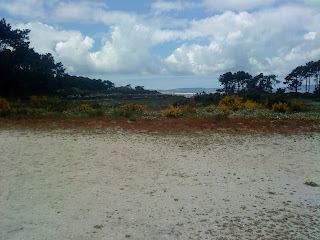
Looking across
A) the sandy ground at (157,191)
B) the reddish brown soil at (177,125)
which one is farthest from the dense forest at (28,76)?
the sandy ground at (157,191)

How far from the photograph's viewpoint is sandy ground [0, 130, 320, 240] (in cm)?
314

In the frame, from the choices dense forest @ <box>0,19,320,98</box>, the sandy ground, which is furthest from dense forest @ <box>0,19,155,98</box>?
the sandy ground

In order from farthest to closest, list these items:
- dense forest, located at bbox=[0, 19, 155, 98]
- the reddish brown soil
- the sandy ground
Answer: dense forest, located at bbox=[0, 19, 155, 98] < the reddish brown soil < the sandy ground

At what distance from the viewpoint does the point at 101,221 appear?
130 inches

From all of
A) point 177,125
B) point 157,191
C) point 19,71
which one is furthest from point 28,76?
point 157,191

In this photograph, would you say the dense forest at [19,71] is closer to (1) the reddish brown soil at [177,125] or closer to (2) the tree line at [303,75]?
(1) the reddish brown soil at [177,125]

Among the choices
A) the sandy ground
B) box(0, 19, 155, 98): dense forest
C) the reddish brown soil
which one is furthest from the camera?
box(0, 19, 155, 98): dense forest

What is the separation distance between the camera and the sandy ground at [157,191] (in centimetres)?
314

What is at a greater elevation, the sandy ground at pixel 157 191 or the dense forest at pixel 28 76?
the dense forest at pixel 28 76

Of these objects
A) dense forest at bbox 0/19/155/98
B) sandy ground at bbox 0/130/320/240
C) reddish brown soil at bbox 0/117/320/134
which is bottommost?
sandy ground at bbox 0/130/320/240

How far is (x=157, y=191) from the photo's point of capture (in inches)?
171

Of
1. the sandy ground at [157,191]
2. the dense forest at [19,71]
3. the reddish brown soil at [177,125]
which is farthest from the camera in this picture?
the dense forest at [19,71]

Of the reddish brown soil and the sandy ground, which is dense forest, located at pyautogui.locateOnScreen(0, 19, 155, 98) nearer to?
the reddish brown soil

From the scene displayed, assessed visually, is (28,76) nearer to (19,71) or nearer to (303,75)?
(19,71)
